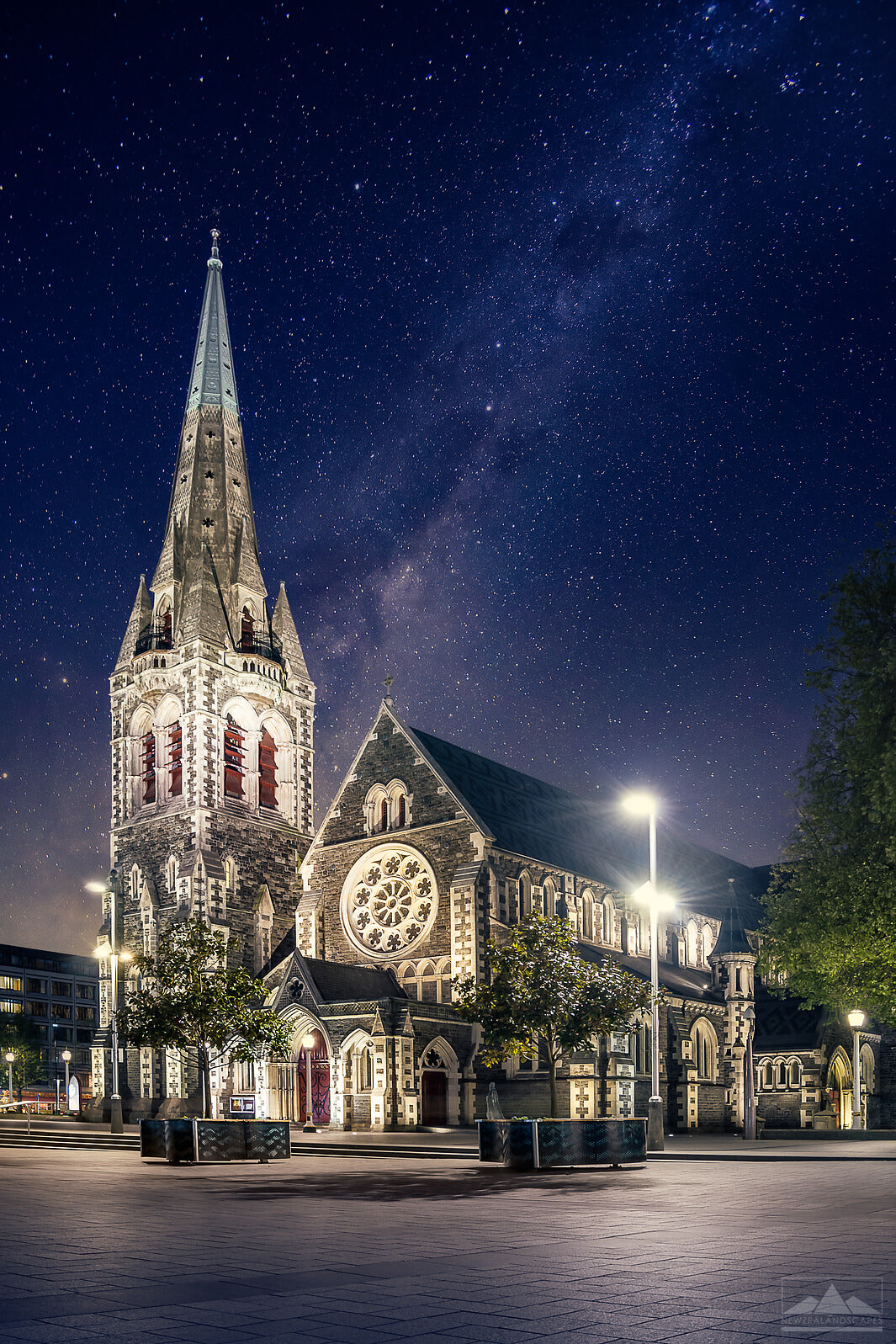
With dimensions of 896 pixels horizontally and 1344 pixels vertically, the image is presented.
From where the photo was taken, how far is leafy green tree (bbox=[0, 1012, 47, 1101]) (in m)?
101

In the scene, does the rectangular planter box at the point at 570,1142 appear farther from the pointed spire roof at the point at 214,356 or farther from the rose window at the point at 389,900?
the pointed spire roof at the point at 214,356

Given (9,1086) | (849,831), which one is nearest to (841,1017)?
(849,831)

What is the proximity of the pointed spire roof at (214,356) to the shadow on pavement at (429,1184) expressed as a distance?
174ft

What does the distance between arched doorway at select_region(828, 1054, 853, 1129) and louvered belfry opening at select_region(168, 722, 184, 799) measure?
108 feet

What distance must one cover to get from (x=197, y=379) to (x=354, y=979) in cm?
3872

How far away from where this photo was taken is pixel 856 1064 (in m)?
45.2

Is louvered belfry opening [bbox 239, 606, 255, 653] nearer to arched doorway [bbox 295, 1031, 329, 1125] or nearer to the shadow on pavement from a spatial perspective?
arched doorway [bbox 295, 1031, 329, 1125]

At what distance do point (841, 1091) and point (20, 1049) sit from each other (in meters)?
73.7

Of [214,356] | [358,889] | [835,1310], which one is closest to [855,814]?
[835,1310]

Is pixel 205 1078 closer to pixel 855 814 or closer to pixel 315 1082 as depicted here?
pixel 315 1082

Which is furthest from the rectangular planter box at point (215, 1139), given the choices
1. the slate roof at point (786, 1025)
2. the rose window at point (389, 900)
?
the slate roof at point (786, 1025)

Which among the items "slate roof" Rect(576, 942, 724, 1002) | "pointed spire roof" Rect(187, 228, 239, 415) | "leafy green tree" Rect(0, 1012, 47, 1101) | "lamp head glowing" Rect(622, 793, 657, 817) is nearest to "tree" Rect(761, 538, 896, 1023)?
"lamp head glowing" Rect(622, 793, 657, 817)

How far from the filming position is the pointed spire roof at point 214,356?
68312mm

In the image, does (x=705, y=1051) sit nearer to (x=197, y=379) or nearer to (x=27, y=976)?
(x=197, y=379)
